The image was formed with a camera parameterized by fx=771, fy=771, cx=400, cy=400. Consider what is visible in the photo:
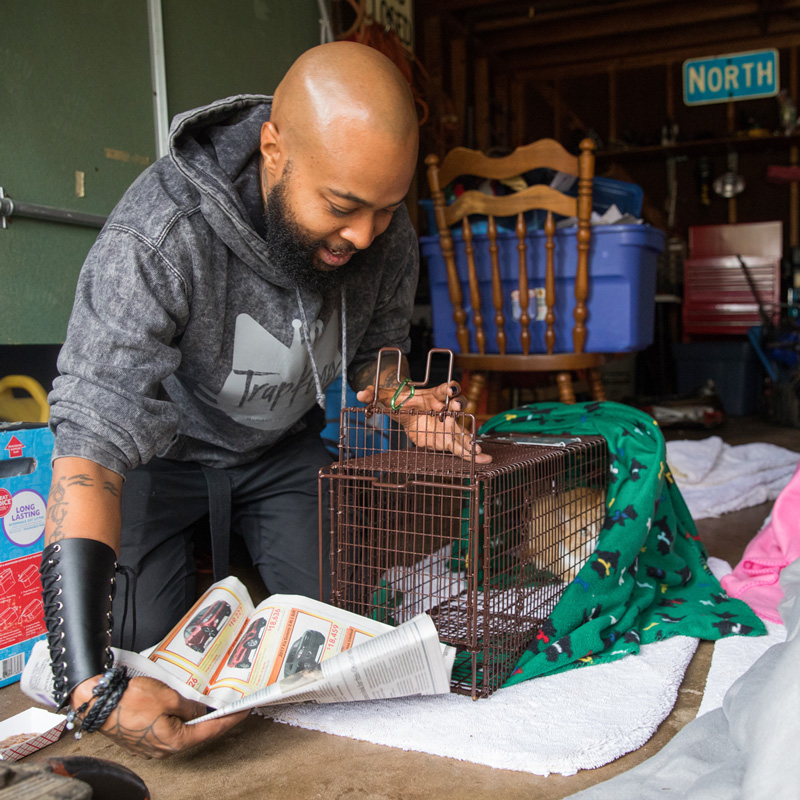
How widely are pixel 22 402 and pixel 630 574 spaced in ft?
4.65

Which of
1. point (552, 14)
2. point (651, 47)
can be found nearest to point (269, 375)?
point (552, 14)

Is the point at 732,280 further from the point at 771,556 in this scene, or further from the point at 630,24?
the point at 771,556

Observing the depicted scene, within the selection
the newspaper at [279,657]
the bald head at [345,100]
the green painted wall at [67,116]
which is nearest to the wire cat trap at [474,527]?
the newspaper at [279,657]

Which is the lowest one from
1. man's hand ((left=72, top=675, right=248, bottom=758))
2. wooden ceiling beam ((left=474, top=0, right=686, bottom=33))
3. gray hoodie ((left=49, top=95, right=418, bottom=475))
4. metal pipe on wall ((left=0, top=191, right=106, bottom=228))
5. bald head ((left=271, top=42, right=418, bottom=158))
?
man's hand ((left=72, top=675, right=248, bottom=758))

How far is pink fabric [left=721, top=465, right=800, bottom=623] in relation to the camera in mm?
1506

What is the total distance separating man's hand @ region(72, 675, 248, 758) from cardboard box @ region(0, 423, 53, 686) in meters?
0.49

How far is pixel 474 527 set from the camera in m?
1.04

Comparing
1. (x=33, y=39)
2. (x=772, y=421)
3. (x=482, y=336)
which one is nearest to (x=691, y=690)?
(x=482, y=336)

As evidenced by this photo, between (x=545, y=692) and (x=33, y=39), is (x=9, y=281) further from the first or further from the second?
(x=545, y=692)

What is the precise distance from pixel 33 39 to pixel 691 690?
1.82 meters

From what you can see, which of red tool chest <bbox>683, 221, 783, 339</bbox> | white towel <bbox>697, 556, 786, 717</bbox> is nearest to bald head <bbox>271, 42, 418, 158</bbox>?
white towel <bbox>697, 556, 786, 717</bbox>

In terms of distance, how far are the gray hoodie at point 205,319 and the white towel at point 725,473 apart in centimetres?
123

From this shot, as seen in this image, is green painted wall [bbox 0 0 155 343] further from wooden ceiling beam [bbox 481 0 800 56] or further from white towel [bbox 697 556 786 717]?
wooden ceiling beam [bbox 481 0 800 56]

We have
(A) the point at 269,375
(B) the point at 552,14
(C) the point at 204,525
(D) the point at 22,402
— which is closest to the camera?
(A) the point at 269,375
